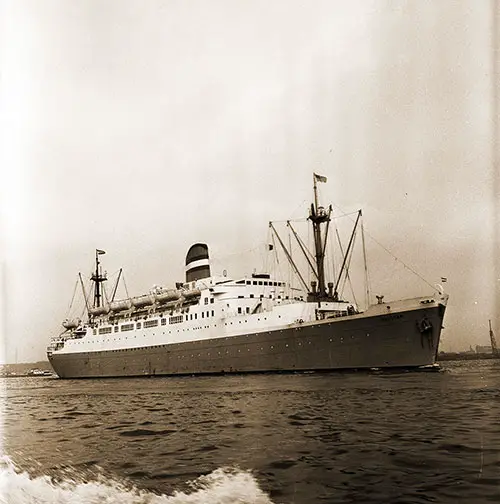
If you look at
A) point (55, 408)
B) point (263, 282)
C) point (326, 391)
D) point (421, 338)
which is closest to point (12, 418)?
point (55, 408)

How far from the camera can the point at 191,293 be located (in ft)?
147

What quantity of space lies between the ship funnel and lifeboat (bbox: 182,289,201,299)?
113 inches

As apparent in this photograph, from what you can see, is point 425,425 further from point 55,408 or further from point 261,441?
point 55,408

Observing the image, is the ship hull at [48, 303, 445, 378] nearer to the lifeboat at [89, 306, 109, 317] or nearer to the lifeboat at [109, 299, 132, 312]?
the lifeboat at [109, 299, 132, 312]

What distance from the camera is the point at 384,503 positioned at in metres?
7.28

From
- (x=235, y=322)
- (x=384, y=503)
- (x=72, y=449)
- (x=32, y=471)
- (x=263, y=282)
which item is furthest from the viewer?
(x=263, y=282)

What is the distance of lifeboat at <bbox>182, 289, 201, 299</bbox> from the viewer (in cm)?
4441

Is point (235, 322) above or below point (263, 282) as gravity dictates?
below

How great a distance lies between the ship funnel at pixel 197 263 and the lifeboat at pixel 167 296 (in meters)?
2.22

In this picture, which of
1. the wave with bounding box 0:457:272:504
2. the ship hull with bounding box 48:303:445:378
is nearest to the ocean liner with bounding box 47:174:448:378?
the ship hull with bounding box 48:303:445:378

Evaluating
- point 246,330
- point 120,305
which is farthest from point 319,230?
point 120,305

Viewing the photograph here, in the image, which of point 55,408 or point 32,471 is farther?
point 55,408

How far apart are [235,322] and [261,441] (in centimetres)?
2794

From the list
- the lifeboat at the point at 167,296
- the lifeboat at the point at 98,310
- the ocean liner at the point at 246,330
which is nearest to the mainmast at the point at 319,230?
the ocean liner at the point at 246,330
